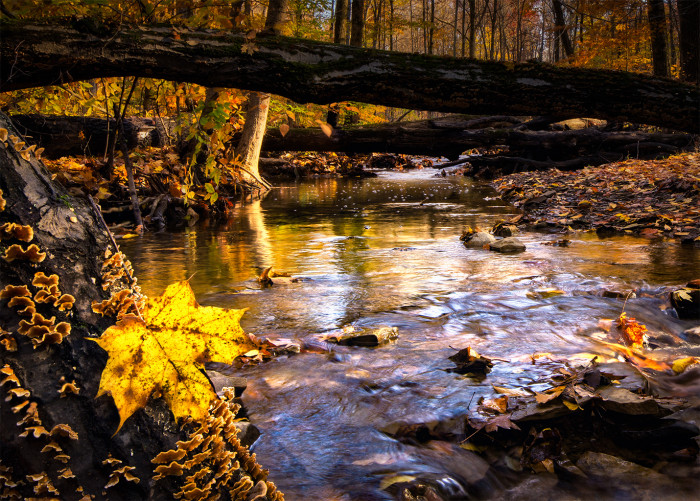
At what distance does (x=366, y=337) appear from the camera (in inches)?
113

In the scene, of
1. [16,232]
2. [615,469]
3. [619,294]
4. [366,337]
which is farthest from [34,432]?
[619,294]

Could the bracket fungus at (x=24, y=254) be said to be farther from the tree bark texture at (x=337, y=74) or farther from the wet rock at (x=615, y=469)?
the tree bark texture at (x=337, y=74)

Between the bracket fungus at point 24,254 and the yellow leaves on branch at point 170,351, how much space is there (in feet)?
0.66

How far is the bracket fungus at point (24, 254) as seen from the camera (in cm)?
96

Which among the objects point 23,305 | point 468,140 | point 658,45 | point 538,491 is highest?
point 658,45

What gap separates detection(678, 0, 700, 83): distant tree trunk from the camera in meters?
10.0

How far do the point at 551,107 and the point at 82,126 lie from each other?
7219 mm

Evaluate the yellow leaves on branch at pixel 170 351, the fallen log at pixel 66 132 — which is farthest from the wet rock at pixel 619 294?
the fallen log at pixel 66 132

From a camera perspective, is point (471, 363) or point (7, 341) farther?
point (471, 363)

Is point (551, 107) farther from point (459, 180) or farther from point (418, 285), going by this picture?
point (459, 180)

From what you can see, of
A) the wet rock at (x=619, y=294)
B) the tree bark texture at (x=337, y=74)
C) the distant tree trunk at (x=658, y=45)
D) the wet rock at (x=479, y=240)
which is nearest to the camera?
the wet rock at (x=619, y=294)

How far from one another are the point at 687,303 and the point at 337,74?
326 cm

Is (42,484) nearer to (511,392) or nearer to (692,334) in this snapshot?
(511,392)

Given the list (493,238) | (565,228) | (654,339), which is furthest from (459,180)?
(654,339)
